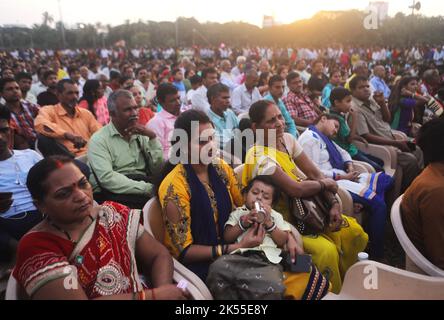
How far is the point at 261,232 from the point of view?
6.40 ft

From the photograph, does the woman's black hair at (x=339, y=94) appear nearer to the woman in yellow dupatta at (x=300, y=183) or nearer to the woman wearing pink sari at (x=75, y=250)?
the woman in yellow dupatta at (x=300, y=183)

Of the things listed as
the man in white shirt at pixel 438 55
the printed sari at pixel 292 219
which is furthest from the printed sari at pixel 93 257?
the man in white shirt at pixel 438 55

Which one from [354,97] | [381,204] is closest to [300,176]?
[381,204]

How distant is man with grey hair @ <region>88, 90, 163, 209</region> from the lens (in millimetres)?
2744

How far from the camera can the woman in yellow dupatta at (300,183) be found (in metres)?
2.21

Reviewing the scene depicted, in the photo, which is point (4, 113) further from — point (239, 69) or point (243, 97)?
point (239, 69)

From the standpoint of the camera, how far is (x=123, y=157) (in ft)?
9.64

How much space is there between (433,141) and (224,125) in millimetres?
2792

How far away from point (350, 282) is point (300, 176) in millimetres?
1023

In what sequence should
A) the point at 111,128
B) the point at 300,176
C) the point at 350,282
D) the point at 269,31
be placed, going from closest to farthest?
the point at 350,282, the point at 300,176, the point at 111,128, the point at 269,31

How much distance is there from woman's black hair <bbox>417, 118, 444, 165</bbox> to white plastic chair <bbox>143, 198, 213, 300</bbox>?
1.41m

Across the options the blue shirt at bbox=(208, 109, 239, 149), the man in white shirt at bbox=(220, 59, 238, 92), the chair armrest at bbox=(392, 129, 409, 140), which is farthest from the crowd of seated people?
the man in white shirt at bbox=(220, 59, 238, 92)
